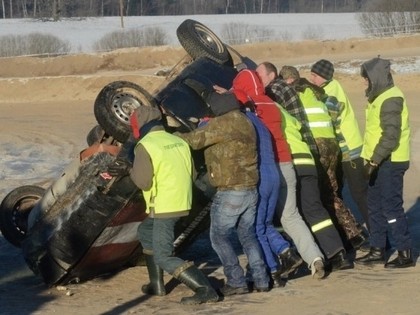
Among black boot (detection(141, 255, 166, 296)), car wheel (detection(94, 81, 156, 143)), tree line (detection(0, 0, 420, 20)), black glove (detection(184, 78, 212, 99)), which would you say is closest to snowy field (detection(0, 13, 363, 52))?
tree line (detection(0, 0, 420, 20))

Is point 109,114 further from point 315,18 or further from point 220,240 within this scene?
point 315,18

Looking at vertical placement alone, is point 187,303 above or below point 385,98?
below

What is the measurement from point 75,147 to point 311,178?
11.0 meters

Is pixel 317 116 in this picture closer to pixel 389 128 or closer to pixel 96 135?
pixel 389 128

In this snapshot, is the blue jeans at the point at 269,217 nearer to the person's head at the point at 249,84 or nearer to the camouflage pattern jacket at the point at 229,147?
the camouflage pattern jacket at the point at 229,147

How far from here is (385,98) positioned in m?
9.92

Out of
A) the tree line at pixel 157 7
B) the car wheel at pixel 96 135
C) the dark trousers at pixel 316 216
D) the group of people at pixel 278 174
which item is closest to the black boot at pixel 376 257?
the group of people at pixel 278 174

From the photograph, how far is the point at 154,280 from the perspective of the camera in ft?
31.1

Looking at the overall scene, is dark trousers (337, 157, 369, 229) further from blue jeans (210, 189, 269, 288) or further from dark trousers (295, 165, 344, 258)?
blue jeans (210, 189, 269, 288)

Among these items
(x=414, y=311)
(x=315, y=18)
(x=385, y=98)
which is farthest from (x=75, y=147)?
(x=315, y=18)

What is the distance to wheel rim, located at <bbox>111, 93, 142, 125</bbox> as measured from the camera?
996 centimetres

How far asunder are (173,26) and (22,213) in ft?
211

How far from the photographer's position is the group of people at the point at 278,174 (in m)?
8.98

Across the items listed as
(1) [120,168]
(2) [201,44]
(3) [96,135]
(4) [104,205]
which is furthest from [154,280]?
(2) [201,44]
